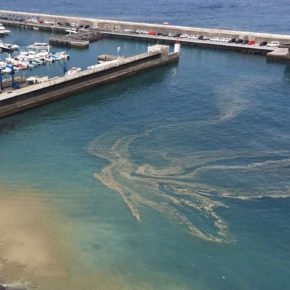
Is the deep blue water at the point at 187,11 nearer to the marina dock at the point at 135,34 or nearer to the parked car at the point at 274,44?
the marina dock at the point at 135,34

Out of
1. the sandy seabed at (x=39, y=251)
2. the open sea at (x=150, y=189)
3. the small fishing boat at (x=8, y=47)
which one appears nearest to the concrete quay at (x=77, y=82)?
the open sea at (x=150, y=189)

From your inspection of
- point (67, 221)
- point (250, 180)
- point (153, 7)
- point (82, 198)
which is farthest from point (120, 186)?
point (153, 7)

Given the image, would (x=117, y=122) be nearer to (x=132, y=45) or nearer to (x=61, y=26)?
(x=132, y=45)

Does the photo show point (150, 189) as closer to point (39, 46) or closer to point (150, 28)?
point (39, 46)

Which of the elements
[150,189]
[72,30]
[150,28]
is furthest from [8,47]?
[150,189]

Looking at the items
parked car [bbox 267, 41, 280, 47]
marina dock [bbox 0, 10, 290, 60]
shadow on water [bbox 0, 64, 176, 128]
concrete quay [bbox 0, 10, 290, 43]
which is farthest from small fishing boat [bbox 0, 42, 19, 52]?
parked car [bbox 267, 41, 280, 47]
